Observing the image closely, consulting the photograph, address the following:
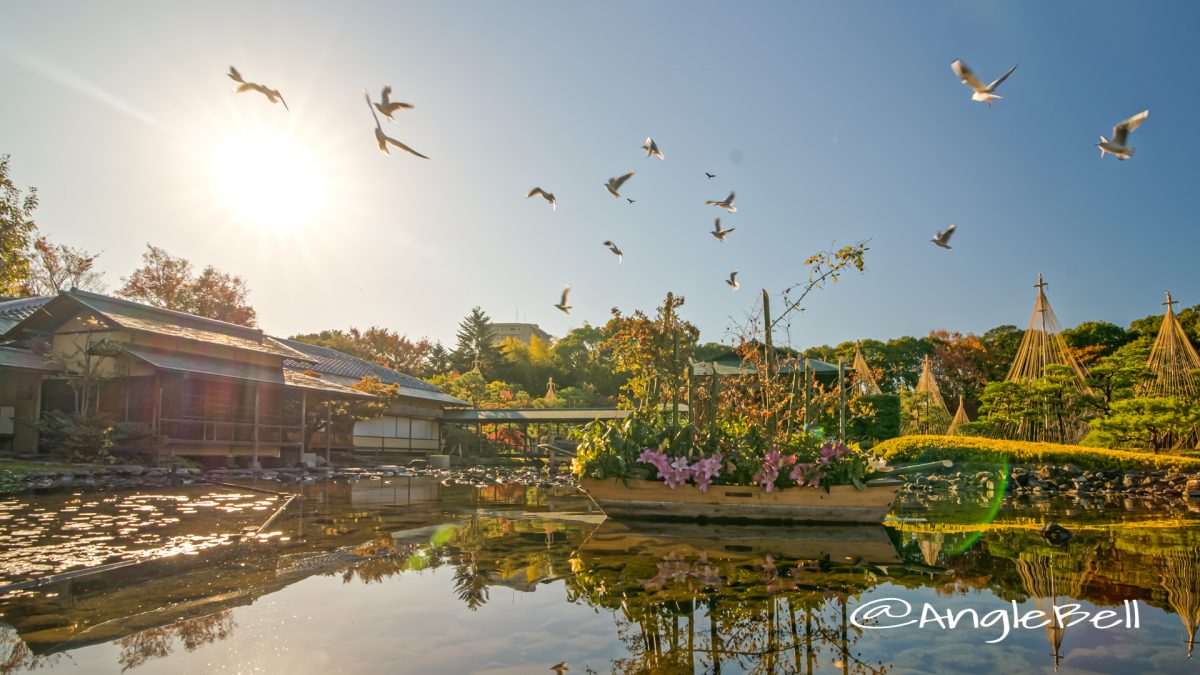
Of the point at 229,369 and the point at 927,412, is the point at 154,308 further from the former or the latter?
the point at 927,412

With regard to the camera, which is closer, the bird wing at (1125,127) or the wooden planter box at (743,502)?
the bird wing at (1125,127)

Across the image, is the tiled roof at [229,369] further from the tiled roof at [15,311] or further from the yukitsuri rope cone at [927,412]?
the yukitsuri rope cone at [927,412]

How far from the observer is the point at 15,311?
69.3ft

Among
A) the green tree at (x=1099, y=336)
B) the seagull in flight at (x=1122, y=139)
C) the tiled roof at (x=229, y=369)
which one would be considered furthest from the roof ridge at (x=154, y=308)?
the green tree at (x=1099, y=336)

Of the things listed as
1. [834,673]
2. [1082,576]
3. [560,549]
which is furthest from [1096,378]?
[834,673]

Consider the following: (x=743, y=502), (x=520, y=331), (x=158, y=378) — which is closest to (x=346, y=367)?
(x=158, y=378)

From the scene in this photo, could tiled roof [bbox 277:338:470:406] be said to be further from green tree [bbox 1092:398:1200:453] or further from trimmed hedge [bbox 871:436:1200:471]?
green tree [bbox 1092:398:1200:453]

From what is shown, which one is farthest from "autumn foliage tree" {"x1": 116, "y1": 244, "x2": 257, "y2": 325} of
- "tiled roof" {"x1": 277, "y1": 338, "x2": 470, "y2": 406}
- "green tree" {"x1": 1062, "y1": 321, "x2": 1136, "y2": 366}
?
"green tree" {"x1": 1062, "y1": 321, "x2": 1136, "y2": 366}

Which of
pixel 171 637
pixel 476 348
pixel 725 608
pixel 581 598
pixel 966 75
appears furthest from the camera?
pixel 476 348

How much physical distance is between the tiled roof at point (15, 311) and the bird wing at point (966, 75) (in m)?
22.6

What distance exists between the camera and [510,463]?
27.2 m

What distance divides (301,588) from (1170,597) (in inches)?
217

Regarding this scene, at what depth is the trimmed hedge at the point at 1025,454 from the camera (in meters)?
16.0

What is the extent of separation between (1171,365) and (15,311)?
34.7 meters
